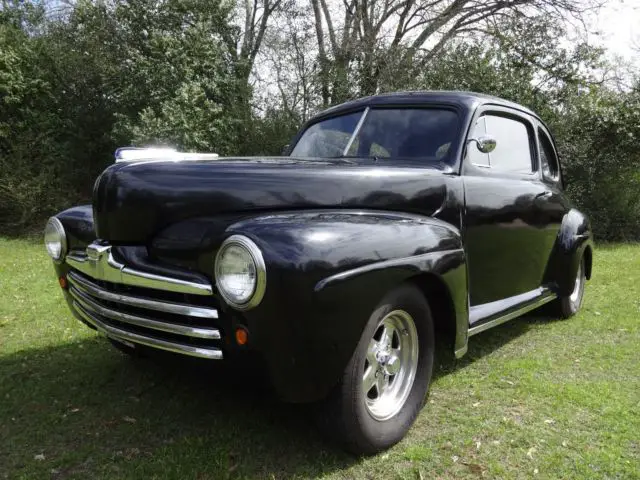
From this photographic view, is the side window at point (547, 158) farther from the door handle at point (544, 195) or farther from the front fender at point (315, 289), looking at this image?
the front fender at point (315, 289)

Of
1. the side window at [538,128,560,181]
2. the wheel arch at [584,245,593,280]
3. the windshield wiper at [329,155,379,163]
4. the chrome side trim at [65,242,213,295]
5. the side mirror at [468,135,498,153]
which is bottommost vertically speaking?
the wheel arch at [584,245,593,280]

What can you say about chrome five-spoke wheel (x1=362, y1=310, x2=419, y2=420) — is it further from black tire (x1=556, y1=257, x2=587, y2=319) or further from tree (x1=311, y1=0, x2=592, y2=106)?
tree (x1=311, y1=0, x2=592, y2=106)

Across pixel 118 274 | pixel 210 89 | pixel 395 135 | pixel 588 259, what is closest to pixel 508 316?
pixel 395 135

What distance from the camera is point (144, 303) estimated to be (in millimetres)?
2201

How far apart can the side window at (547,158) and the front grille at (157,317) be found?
3.37m

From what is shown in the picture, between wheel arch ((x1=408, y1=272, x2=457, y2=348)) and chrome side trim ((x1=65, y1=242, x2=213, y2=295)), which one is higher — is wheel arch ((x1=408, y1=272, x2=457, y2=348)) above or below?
below

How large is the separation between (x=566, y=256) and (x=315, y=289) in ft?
10.2

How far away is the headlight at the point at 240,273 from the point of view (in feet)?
6.17

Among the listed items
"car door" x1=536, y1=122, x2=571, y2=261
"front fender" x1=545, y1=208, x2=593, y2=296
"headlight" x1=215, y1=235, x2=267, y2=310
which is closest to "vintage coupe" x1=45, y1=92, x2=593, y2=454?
"headlight" x1=215, y1=235, x2=267, y2=310

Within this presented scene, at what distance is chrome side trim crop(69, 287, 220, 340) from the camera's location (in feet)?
6.65

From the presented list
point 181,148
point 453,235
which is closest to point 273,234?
point 453,235

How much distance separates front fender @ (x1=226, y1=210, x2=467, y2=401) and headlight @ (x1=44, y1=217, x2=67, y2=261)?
148cm

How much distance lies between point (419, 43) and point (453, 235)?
1329 centimetres

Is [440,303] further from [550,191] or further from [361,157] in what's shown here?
[550,191]
